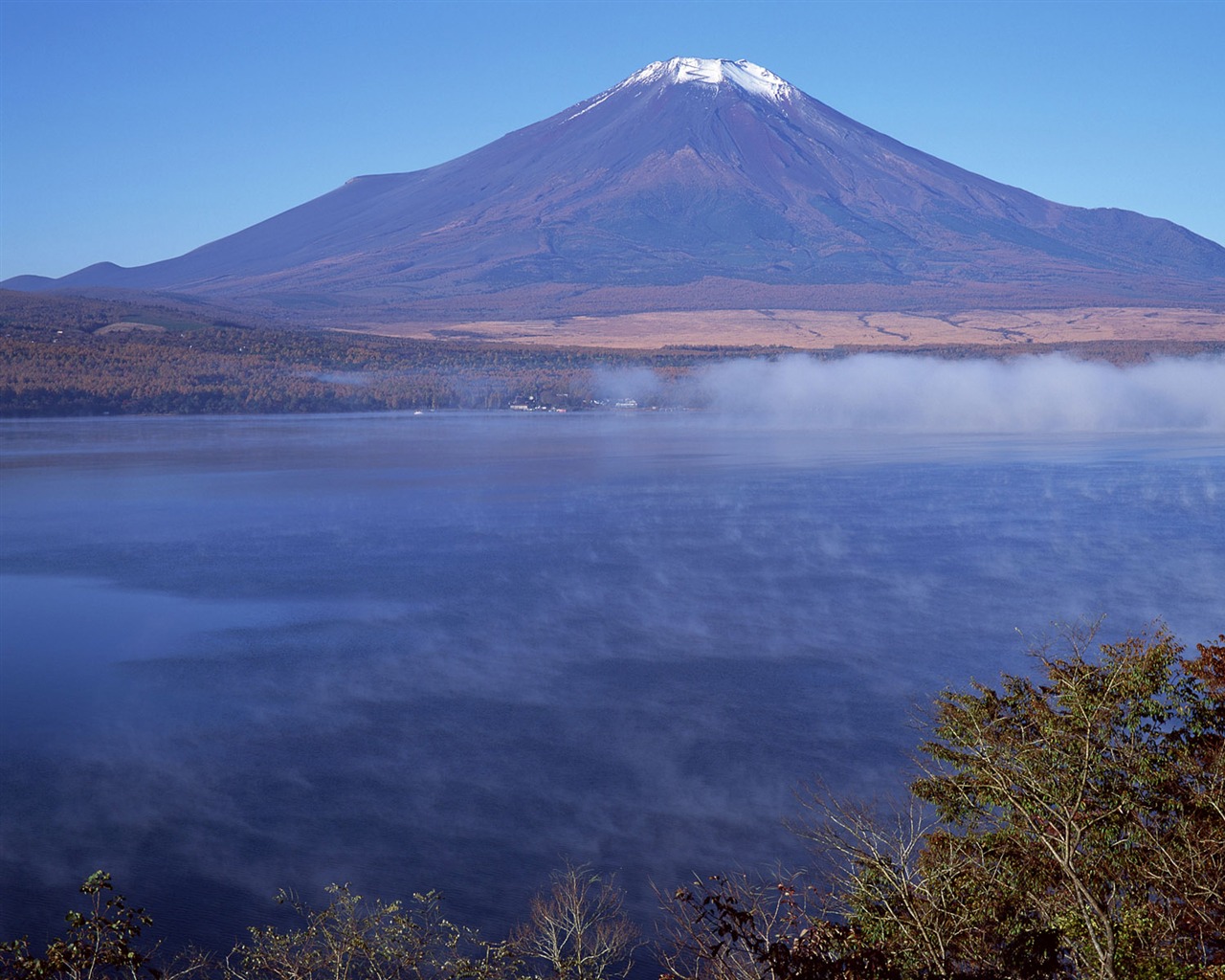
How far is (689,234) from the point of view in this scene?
107 m

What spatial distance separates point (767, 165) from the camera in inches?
4476

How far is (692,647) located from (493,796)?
528 cm

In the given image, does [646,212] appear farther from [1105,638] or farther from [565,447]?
[1105,638]

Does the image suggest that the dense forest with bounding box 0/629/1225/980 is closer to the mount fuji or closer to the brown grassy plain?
the brown grassy plain

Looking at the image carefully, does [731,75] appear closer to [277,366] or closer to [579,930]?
[277,366]

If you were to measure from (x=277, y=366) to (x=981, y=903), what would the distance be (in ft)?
196

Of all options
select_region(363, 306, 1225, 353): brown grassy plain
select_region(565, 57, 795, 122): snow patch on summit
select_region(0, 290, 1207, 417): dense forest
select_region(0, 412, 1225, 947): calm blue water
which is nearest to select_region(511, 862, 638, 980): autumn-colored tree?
select_region(0, 412, 1225, 947): calm blue water

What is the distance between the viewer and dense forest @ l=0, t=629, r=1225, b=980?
16.4ft

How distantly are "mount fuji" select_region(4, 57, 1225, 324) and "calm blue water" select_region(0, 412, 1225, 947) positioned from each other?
6222 cm

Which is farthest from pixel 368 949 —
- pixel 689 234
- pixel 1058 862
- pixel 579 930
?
pixel 689 234

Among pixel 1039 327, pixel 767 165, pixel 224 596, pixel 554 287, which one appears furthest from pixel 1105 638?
pixel 767 165

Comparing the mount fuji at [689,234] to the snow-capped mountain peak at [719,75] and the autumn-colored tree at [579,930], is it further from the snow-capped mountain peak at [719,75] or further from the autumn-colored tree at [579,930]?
the autumn-colored tree at [579,930]

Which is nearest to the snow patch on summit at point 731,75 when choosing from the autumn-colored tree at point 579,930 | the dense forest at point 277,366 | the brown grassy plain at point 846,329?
Answer: the brown grassy plain at point 846,329

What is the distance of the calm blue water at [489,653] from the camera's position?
30.4ft
